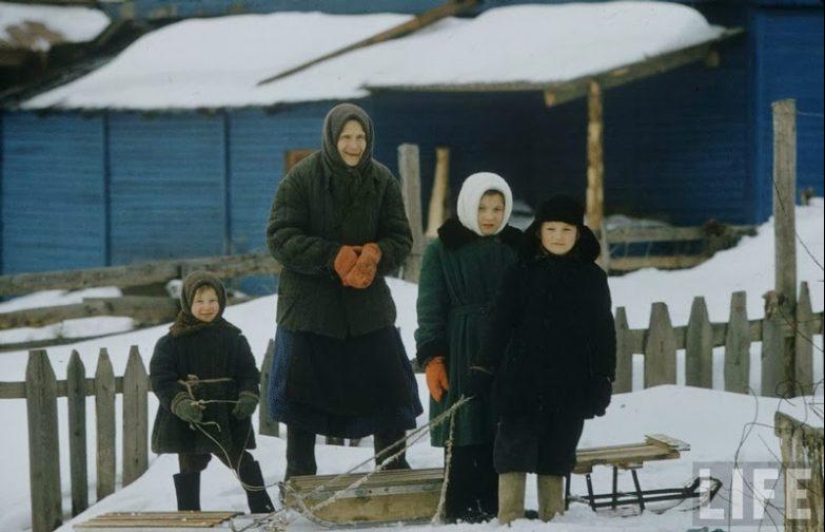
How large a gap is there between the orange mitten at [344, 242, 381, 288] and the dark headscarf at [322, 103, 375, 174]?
0.39 meters

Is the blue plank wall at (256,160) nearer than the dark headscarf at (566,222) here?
No

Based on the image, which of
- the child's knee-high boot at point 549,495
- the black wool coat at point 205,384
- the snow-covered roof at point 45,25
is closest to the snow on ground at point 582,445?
the child's knee-high boot at point 549,495

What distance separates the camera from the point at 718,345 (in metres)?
9.00

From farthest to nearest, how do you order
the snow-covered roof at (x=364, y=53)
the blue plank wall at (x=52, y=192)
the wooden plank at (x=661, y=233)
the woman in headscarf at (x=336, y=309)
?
the blue plank wall at (x=52, y=192), the snow-covered roof at (x=364, y=53), the wooden plank at (x=661, y=233), the woman in headscarf at (x=336, y=309)

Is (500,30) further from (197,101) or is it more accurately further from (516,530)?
(516,530)

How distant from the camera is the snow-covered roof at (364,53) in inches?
641

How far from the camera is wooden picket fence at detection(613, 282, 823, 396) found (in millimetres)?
8492

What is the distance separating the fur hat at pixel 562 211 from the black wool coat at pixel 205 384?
5.64 feet

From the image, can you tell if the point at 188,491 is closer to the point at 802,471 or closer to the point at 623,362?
the point at 802,471

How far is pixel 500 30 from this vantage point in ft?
60.0

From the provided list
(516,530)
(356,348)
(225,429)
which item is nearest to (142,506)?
(225,429)

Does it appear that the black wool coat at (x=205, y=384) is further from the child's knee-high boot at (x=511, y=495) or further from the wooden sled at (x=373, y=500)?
the child's knee-high boot at (x=511, y=495)

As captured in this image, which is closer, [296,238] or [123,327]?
[296,238]

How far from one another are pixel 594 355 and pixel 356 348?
128 centimetres
